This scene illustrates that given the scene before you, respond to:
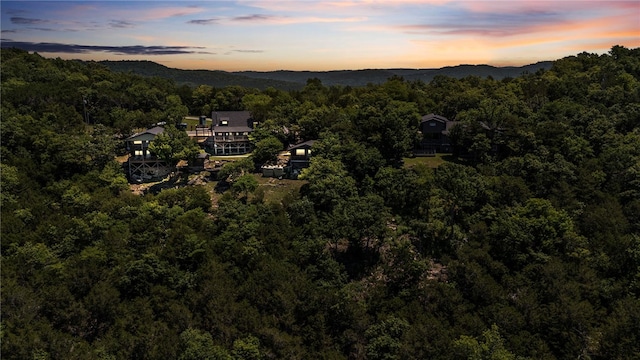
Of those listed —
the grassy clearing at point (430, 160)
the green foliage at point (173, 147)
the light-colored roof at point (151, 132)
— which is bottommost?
the grassy clearing at point (430, 160)

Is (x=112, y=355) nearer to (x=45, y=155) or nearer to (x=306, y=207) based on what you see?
(x=306, y=207)

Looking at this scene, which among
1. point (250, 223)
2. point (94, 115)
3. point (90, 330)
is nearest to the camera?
point (90, 330)

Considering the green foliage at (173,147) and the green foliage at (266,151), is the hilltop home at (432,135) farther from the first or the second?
the green foliage at (173,147)

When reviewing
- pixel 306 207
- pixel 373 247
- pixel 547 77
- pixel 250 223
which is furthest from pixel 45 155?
pixel 547 77

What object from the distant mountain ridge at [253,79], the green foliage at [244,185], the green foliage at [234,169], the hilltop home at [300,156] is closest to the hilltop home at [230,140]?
the green foliage at [234,169]

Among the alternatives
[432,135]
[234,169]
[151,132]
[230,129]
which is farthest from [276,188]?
[432,135]

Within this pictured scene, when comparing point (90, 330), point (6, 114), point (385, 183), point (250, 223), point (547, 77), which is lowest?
point (90, 330)

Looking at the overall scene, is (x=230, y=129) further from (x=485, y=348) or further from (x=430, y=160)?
(x=485, y=348)

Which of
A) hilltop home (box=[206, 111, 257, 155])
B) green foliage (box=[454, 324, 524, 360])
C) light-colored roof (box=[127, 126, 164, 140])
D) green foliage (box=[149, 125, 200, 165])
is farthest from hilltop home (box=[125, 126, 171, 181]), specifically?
green foliage (box=[454, 324, 524, 360])

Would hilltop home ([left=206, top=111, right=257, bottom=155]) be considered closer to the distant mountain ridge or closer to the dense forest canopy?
A: the dense forest canopy
